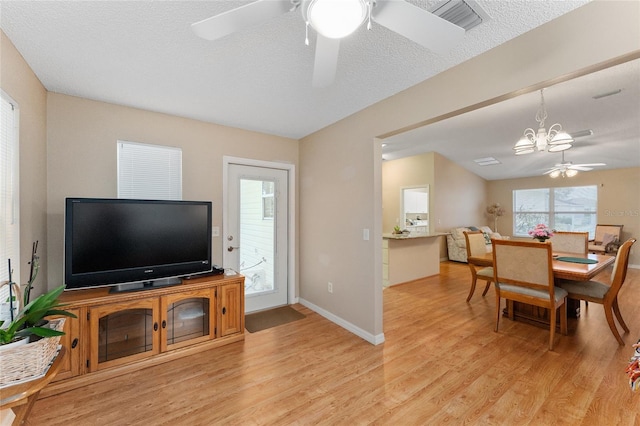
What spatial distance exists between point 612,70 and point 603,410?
330 cm

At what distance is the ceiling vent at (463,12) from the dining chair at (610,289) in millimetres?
2816

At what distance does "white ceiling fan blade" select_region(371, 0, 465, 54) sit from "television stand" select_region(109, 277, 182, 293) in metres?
2.66

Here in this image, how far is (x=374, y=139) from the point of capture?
2760 mm

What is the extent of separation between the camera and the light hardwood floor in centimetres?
176

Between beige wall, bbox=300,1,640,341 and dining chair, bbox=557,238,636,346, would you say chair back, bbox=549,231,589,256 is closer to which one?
dining chair, bbox=557,238,636,346

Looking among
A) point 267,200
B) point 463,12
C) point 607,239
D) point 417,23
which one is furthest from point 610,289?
point 607,239

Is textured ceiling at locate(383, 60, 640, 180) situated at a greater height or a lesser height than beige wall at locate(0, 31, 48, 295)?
greater

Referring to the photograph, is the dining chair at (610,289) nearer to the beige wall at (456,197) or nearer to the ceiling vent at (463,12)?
the ceiling vent at (463,12)

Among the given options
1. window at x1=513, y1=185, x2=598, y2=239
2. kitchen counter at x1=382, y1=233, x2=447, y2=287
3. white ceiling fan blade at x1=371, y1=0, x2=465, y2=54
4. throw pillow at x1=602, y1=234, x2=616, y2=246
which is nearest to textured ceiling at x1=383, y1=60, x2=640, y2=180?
window at x1=513, y1=185, x2=598, y2=239

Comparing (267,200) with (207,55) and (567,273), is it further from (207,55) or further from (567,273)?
(567,273)

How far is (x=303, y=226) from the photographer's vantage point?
3.90 meters

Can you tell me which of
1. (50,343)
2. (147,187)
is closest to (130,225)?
(147,187)

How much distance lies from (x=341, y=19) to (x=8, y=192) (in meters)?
2.29

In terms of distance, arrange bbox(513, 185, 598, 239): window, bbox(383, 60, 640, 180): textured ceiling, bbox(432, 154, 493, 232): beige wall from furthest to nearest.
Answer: bbox(513, 185, 598, 239): window → bbox(432, 154, 493, 232): beige wall → bbox(383, 60, 640, 180): textured ceiling
